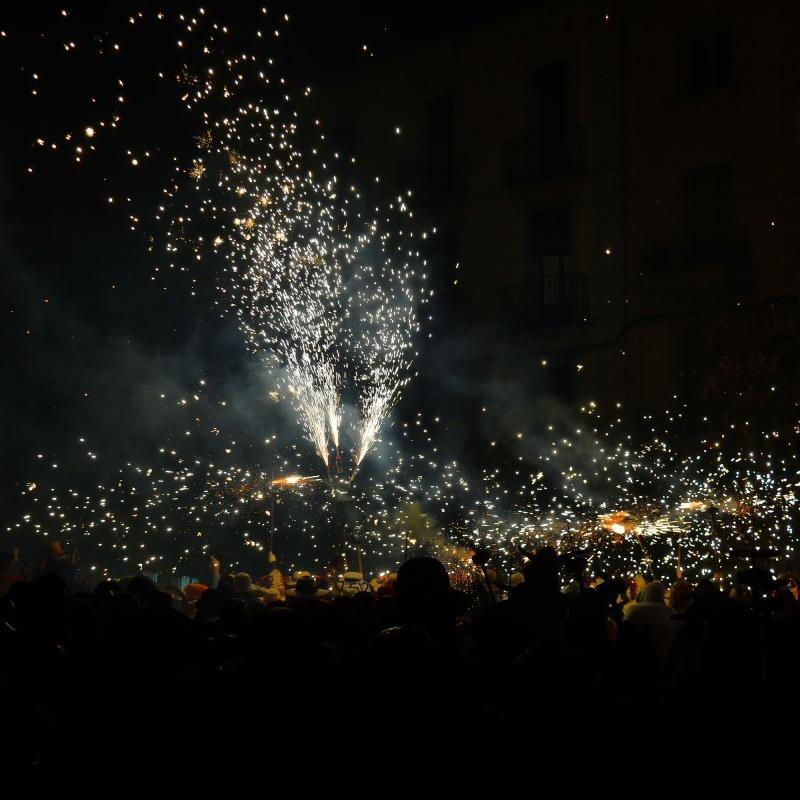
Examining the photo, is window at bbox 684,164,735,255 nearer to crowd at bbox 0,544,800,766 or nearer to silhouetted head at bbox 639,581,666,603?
silhouetted head at bbox 639,581,666,603

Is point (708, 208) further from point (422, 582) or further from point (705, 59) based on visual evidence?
point (422, 582)

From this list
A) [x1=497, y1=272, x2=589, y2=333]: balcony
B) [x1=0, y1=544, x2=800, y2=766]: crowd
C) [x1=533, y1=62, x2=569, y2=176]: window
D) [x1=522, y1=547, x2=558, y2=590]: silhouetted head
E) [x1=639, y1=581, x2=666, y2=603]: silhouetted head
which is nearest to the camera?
[x1=0, y1=544, x2=800, y2=766]: crowd

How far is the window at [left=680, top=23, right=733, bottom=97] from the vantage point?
16562 millimetres

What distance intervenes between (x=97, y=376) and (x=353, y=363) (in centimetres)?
585

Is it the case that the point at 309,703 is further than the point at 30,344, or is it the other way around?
the point at 30,344

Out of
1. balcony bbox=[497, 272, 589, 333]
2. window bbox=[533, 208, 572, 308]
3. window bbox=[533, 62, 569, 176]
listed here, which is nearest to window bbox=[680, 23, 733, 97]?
window bbox=[533, 62, 569, 176]

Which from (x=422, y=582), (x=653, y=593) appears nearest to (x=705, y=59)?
(x=653, y=593)

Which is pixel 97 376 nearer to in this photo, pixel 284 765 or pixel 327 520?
pixel 327 520

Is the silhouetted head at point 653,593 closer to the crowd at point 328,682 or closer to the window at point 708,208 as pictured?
the crowd at point 328,682

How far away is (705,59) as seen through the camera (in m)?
16.8

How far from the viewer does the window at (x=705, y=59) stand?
1656cm

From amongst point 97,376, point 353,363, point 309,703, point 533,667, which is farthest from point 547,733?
point 97,376

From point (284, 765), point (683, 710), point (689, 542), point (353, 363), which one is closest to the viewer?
point (284, 765)

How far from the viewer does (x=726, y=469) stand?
39.9 ft
